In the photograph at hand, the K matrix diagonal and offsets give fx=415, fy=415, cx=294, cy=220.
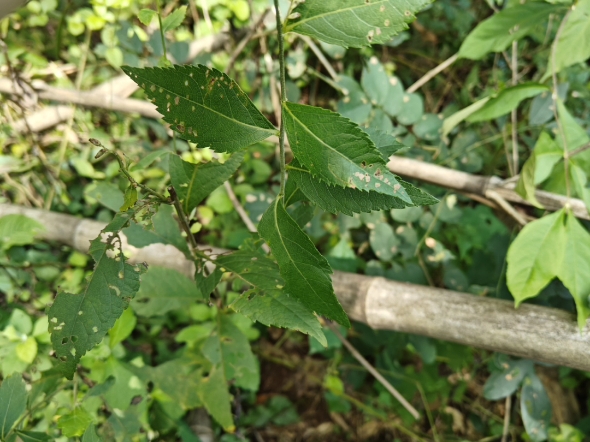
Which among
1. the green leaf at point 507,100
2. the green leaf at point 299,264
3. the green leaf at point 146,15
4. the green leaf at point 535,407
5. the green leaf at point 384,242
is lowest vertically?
the green leaf at point 535,407

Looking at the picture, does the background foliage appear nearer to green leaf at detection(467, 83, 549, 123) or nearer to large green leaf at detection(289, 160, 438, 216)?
green leaf at detection(467, 83, 549, 123)

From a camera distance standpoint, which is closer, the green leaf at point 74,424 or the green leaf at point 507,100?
the green leaf at point 74,424

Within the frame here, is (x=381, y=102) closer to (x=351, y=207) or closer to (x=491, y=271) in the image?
(x=491, y=271)

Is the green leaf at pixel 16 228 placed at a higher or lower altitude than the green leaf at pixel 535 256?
lower

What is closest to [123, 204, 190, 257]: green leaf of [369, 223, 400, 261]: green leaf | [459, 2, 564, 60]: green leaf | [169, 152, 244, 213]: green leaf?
[169, 152, 244, 213]: green leaf

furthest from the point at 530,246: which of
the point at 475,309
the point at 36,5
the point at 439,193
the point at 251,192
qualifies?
the point at 36,5

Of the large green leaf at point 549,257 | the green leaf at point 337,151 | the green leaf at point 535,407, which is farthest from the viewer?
the green leaf at point 535,407

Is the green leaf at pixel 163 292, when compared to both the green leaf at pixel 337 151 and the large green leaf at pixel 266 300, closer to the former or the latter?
the large green leaf at pixel 266 300

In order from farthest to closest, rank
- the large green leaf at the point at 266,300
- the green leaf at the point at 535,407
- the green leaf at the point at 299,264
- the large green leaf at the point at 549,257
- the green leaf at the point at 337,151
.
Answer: the green leaf at the point at 535,407
the large green leaf at the point at 549,257
the large green leaf at the point at 266,300
the green leaf at the point at 299,264
the green leaf at the point at 337,151

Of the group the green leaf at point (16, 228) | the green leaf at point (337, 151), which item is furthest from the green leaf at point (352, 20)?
the green leaf at point (16, 228)
